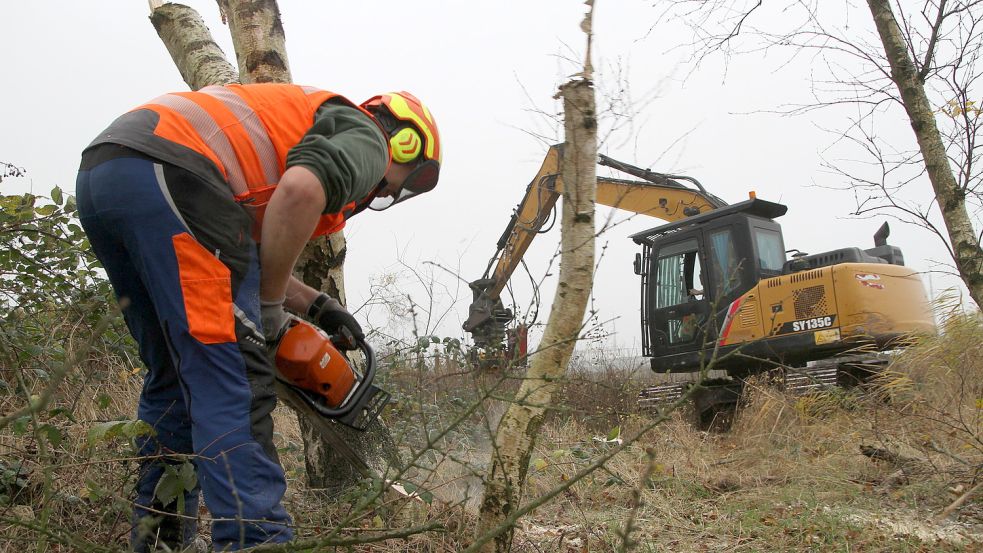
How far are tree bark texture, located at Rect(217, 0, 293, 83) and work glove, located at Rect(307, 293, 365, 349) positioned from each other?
1.07m

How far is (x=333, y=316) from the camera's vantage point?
109 inches

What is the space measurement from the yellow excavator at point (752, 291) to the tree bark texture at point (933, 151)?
135 inches

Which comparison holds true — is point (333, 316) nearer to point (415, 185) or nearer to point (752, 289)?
point (415, 185)

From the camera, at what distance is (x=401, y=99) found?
2.46 metres

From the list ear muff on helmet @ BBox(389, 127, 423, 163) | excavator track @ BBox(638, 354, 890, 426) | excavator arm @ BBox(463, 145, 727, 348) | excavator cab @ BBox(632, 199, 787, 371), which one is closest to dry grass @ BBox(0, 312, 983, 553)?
ear muff on helmet @ BBox(389, 127, 423, 163)

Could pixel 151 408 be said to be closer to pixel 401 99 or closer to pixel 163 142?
pixel 163 142

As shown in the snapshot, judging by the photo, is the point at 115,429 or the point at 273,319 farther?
the point at 273,319

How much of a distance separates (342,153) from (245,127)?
0.33 m

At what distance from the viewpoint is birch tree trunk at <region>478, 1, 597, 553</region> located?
2295 mm

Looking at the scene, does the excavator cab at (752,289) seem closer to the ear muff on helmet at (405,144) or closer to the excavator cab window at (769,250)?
the excavator cab window at (769,250)

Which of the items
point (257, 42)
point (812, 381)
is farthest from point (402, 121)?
point (812, 381)

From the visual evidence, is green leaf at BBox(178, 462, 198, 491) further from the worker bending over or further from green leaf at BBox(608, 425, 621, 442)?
green leaf at BBox(608, 425, 621, 442)

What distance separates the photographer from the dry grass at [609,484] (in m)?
2.59

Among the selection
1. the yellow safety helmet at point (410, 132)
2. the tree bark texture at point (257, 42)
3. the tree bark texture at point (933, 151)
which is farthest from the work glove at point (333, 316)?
the tree bark texture at point (933, 151)
